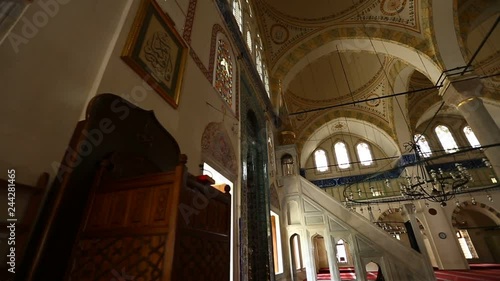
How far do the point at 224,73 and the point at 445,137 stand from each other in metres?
13.5

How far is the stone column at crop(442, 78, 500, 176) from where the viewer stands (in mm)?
5014

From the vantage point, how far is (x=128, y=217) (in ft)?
4.11

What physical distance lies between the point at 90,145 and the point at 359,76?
464 inches

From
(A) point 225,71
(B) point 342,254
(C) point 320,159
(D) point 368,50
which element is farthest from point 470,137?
(A) point 225,71

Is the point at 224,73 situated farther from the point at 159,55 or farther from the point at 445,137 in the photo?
the point at 445,137

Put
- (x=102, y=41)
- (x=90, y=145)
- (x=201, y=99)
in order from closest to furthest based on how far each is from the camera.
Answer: (x=90, y=145), (x=102, y=41), (x=201, y=99)

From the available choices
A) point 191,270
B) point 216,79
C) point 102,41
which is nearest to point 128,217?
point 191,270

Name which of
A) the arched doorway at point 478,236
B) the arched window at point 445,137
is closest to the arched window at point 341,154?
the arched window at point 445,137

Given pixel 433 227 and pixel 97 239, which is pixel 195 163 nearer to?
pixel 97 239

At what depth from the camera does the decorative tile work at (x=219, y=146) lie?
3.16m

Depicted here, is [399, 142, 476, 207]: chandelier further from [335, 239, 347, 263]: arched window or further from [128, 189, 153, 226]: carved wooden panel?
[335, 239, 347, 263]: arched window

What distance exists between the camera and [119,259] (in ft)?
3.82

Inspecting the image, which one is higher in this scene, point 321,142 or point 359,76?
point 359,76

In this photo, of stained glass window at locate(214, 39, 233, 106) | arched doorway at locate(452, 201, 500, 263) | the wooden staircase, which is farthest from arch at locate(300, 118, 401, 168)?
the wooden staircase
